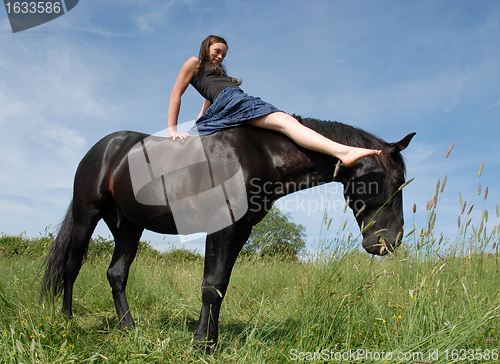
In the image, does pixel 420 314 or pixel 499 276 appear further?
pixel 499 276

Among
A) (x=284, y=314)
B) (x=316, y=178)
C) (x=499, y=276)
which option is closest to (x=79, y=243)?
(x=284, y=314)

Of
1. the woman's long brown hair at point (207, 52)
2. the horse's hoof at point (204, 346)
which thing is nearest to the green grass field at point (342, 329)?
the horse's hoof at point (204, 346)

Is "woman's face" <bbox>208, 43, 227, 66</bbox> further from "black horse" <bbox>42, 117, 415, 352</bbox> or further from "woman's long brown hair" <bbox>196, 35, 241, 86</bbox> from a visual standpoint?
"black horse" <bbox>42, 117, 415, 352</bbox>

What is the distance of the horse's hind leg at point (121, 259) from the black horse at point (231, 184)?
0.23 metres

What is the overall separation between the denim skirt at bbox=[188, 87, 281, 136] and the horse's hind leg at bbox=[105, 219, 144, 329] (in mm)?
1548

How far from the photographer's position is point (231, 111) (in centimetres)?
272

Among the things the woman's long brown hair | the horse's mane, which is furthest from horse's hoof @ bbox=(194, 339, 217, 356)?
the woman's long brown hair

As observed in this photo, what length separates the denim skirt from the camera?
2650 millimetres

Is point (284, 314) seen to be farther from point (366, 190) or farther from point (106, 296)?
point (106, 296)

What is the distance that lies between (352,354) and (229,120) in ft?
6.58

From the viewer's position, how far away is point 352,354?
6.26 ft

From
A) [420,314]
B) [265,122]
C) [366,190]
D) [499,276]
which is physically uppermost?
[265,122]

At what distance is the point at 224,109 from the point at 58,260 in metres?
2.62

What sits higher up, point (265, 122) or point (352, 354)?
point (265, 122)
